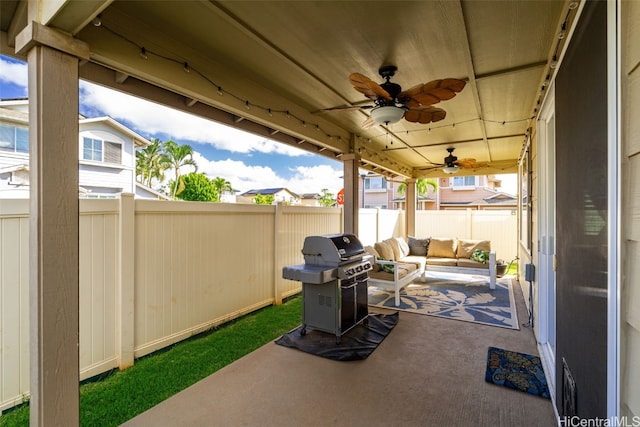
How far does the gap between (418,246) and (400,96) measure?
495 centimetres

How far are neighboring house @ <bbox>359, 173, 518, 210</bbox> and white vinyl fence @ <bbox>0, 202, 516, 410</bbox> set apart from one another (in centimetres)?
1317

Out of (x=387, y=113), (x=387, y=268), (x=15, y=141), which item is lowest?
(x=387, y=268)

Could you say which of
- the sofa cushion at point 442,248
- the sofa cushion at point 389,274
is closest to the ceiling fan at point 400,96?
the sofa cushion at point 389,274

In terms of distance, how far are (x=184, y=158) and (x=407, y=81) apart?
1811 cm

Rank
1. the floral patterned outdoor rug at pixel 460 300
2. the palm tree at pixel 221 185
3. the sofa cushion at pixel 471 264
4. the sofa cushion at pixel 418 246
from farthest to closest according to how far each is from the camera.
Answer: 1. the palm tree at pixel 221 185
2. the sofa cushion at pixel 418 246
3. the sofa cushion at pixel 471 264
4. the floral patterned outdoor rug at pixel 460 300

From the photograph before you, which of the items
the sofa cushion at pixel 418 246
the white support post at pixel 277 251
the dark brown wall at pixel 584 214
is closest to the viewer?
the dark brown wall at pixel 584 214

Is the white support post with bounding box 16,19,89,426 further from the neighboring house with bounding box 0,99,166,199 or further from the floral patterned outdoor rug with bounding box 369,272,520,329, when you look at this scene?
the neighboring house with bounding box 0,99,166,199

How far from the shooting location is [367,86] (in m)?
2.46

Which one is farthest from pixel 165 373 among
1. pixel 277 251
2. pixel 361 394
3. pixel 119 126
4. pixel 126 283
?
pixel 119 126

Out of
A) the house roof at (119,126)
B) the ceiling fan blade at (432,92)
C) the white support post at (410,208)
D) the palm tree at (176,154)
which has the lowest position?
the white support post at (410,208)

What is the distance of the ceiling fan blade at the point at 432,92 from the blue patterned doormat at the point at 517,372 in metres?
2.44

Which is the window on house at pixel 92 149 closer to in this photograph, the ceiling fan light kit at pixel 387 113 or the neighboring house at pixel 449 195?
the ceiling fan light kit at pixel 387 113

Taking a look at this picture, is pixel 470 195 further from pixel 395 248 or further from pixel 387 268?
pixel 387 268

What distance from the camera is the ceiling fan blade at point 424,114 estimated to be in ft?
10.1
